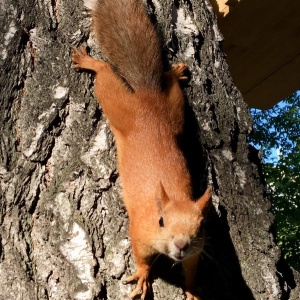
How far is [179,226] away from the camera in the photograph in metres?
1.99

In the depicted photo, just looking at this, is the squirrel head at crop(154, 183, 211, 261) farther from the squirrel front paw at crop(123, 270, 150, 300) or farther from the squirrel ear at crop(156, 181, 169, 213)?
the squirrel front paw at crop(123, 270, 150, 300)

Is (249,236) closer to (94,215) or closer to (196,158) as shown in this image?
(196,158)

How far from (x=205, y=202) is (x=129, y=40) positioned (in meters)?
0.81

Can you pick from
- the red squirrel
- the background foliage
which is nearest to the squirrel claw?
the red squirrel

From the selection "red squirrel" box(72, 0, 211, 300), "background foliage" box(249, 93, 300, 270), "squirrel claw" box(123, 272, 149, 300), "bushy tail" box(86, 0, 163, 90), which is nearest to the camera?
"squirrel claw" box(123, 272, 149, 300)

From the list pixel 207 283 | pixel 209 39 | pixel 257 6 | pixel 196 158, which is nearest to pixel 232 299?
pixel 207 283

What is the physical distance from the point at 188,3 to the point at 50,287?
115cm

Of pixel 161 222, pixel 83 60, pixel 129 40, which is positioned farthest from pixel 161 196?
pixel 129 40

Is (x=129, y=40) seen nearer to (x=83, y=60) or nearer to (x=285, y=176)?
(x=83, y=60)

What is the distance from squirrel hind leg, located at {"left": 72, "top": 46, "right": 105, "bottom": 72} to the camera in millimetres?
1981

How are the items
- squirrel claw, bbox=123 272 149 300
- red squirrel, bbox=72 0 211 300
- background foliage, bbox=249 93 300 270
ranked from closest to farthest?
squirrel claw, bbox=123 272 149 300 → red squirrel, bbox=72 0 211 300 → background foliage, bbox=249 93 300 270

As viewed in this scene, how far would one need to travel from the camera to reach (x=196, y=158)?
80.3 inches

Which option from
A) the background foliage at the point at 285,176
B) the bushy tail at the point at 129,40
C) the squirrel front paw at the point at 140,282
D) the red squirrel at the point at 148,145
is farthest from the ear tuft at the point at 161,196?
the background foliage at the point at 285,176

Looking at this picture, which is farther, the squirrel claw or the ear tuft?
the ear tuft
